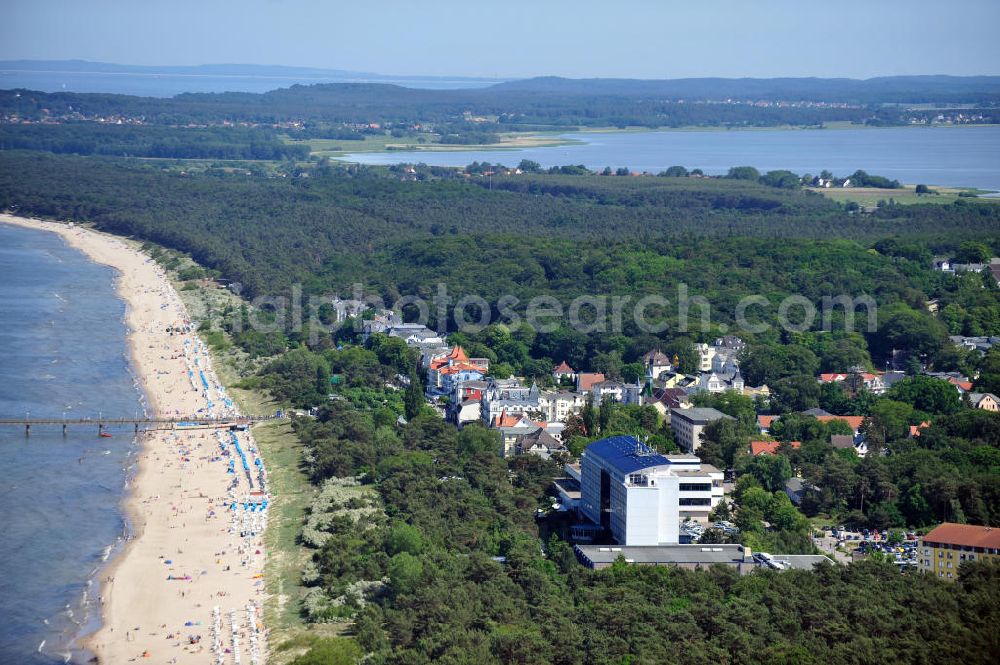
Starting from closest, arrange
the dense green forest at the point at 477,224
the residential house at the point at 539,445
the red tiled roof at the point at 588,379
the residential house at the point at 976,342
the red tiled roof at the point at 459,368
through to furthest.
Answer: the residential house at the point at 539,445 < the red tiled roof at the point at 588,379 < the red tiled roof at the point at 459,368 < the residential house at the point at 976,342 < the dense green forest at the point at 477,224

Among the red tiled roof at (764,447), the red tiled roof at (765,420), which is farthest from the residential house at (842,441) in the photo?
the red tiled roof at (765,420)

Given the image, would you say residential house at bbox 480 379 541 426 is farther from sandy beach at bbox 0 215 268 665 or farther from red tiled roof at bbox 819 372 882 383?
red tiled roof at bbox 819 372 882 383

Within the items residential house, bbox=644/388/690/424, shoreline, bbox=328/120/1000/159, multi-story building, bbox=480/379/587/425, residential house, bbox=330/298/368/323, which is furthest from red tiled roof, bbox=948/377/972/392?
shoreline, bbox=328/120/1000/159

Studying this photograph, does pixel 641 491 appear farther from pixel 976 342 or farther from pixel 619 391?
pixel 976 342

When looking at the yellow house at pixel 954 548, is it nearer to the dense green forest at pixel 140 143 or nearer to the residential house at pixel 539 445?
the residential house at pixel 539 445

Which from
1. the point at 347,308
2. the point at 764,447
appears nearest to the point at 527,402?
the point at 764,447

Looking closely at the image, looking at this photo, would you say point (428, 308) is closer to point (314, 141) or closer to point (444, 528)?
point (444, 528)
